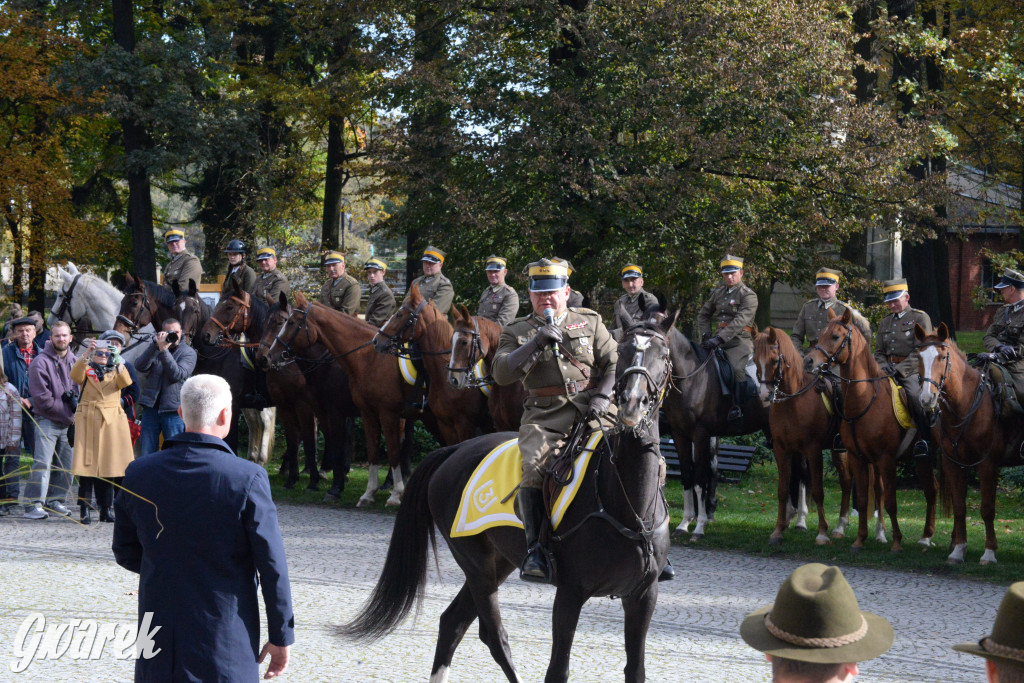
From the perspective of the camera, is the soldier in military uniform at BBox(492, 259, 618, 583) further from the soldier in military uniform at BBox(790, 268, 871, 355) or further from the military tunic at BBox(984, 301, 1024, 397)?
the soldier in military uniform at BBox(790, 268, 871, 355)

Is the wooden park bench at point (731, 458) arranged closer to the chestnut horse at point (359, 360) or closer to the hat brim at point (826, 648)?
the chestnut horse at point (359, 360)

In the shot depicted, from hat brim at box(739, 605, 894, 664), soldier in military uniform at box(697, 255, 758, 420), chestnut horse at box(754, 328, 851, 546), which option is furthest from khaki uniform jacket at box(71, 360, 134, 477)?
hat brim at box(739, 605, 894, 664)

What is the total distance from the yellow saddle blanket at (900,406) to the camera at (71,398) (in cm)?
894

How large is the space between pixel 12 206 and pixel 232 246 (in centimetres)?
1027

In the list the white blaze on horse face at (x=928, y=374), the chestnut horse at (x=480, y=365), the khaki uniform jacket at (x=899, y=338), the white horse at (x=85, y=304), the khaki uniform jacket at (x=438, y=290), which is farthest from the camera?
the white horse at (x=85, y=304)

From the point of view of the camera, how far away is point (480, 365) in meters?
12.0

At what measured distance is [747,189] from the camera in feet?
60.4

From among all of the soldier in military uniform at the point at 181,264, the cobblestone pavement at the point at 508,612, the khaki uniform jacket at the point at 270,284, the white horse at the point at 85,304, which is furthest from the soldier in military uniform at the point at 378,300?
the cobblestone pavement at the point at 508,612

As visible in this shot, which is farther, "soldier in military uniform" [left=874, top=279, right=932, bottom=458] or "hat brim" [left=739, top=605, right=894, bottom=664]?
"soldier in military uniform" [left=874, top=279, right=932, bottom=458]

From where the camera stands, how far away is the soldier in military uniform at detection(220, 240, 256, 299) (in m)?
14.4

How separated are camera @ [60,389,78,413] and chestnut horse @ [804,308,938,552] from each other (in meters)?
8.11

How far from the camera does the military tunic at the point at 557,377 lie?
5832 mm

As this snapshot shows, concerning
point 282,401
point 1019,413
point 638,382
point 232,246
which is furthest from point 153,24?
point 638,382

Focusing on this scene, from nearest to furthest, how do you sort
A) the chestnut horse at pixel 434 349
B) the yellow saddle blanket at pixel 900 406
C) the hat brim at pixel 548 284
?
the hat brim at pixel 548 284, the yellow saddle blanket at pixel 900 406, the chestnut horse at pixel 434 349
